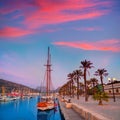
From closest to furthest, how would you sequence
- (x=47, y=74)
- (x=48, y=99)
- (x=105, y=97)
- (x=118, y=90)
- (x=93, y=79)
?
1. (x=105, y=97)
2. (x=48, y=99)
3. (x=47, y=74)
4. (x=118, y=90)
5. (x=93, y=79)

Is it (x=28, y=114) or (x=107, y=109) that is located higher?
(x=107, y=109)

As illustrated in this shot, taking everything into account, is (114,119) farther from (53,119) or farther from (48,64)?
(48,64)

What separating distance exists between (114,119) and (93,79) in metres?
91.4

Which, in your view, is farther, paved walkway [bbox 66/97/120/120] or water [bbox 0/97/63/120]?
water [bbox 0/97/63/120]

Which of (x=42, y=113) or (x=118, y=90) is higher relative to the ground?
(x=118, y=90)

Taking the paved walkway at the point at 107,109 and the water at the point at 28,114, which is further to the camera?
the water at the point at 28,114

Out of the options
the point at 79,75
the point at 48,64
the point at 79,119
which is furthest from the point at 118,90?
the point at 79,119

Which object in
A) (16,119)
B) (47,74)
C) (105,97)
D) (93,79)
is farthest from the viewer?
(93,79)

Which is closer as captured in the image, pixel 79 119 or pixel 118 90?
pixel 79 119

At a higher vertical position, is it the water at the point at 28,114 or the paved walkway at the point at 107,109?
the paved walkway at the point at 107,109

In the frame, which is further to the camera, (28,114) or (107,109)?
(28,114)

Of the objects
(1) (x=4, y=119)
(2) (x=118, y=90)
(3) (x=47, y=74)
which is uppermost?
(3) (x=47, y=74)

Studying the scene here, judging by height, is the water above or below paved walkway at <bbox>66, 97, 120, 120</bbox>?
below

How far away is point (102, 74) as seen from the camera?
7419cm
